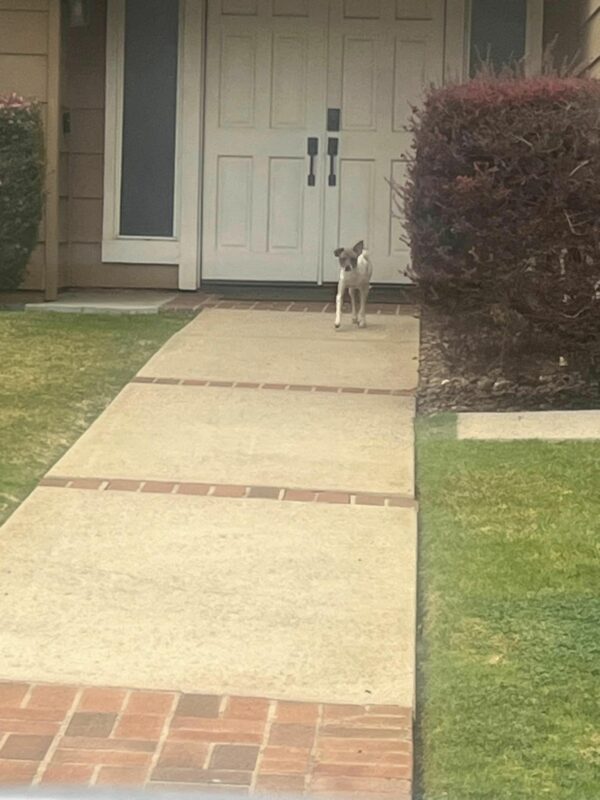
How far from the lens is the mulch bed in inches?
305

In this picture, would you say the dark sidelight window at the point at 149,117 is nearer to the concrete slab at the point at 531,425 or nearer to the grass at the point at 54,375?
the grass at the point at 54,375

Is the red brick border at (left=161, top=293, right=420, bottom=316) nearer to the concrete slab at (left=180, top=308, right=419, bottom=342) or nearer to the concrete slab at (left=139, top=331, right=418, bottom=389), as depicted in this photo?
the concrete slab at (left=180, top=308, right=419, bottom=342)

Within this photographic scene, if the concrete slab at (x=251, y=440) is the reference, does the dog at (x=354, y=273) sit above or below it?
above

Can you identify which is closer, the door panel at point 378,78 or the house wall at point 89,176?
the door panel at point 378,78

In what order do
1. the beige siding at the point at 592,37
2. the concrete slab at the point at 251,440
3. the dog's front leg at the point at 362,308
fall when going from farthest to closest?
the dog's front leg at the point at 362,308, the beige siding at the point at 592,37, the concrete slab at the point at 251,440

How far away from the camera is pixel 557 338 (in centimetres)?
763

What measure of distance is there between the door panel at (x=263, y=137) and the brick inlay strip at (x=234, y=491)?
234 inches

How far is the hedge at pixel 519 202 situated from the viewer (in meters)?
7.39

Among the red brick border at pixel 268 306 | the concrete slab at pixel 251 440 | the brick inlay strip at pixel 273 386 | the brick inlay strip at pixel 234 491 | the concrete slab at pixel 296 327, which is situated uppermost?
the red brick border at pixel 268 306

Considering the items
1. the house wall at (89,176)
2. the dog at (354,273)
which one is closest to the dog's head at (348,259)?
the dog at (354,273)

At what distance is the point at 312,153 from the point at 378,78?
2.58 feet

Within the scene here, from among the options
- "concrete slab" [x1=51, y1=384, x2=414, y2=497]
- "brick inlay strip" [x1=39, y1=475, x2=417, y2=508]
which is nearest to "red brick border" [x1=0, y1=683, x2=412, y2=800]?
"brick inlay strip" [x1=39, y1=475, x2=417, y2=508]

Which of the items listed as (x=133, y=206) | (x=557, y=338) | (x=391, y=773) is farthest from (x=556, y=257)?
(x=133, y=206)

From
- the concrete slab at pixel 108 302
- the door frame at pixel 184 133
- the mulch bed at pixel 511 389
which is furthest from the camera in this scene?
the door frame at pixel 184 133
